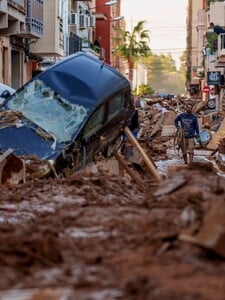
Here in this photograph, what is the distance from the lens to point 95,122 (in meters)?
17.0

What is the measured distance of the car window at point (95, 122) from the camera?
16.6 meters

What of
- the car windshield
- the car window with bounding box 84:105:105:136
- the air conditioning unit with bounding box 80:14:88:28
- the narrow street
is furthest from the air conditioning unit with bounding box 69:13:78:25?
the narrow street

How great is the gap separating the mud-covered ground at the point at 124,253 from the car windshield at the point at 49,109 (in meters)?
7.69

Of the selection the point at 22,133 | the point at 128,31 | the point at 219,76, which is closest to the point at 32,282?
the point at 22,133

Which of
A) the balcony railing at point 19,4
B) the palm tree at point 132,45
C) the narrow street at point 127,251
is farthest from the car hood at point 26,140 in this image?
the palm tree at point 132,45

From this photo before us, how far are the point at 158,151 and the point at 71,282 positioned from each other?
83.7 ft

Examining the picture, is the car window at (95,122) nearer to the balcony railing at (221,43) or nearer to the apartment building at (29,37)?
the apartment building at (29,37)

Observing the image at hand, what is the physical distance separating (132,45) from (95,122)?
8910 centimetres

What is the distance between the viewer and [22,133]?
16.3 meters

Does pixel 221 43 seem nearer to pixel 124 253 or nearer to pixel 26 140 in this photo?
pixel 26 140

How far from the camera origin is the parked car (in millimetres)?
15992

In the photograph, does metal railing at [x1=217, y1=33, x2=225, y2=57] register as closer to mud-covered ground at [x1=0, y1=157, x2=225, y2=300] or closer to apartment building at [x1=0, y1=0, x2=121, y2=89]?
apartment building at [x1=0, y1=0, x2=121, y2=89]

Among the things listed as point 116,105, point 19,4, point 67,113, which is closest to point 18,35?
point 19,4

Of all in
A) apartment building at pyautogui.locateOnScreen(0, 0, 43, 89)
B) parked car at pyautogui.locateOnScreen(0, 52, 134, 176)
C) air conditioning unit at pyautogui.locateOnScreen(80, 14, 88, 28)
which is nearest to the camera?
parked car at pyautogui.locateOnScreen(0, 52, 134, 176)
